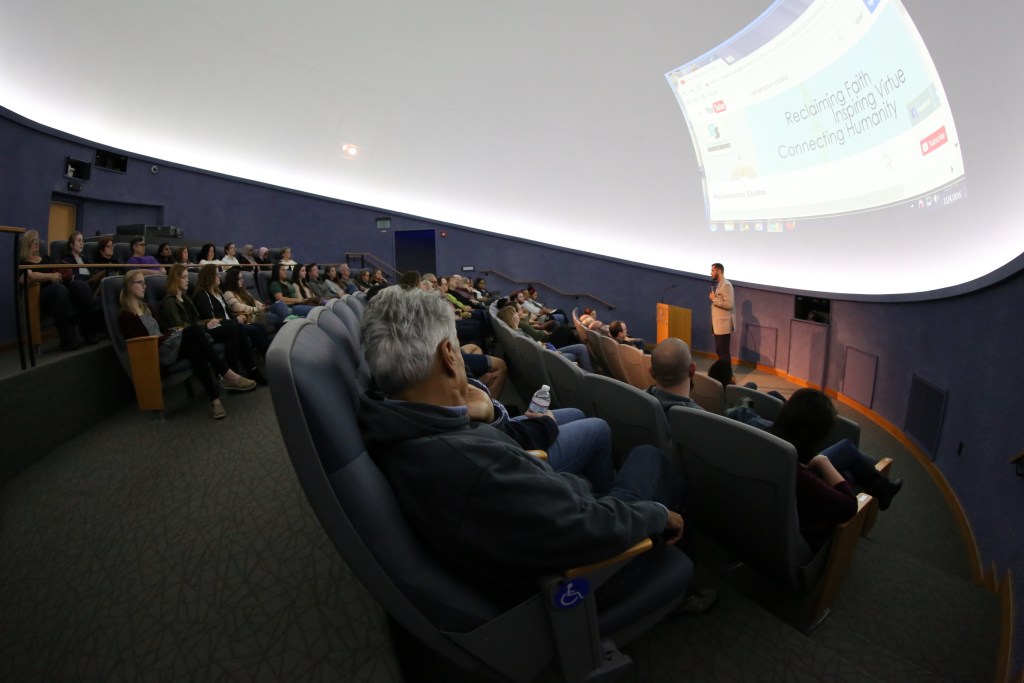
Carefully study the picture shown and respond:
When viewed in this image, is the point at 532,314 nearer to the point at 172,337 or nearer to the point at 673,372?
the point at 172,337

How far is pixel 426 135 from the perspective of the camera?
8.32 meters

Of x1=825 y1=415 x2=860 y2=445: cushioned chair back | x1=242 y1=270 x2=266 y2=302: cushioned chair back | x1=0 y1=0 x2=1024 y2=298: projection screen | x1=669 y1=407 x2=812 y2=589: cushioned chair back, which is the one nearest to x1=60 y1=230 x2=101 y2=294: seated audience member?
x1=242 y1=270 x2=266 y2=302: cushioned chair back

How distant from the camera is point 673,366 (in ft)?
5.92

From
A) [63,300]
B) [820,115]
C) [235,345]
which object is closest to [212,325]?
[235,345]

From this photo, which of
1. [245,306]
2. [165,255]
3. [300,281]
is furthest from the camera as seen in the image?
[300,281]

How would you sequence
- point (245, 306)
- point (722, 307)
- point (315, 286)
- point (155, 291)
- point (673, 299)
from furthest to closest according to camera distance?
point (673, 299) < point (315, 286) < point (722, 307) < point (245, 306) < point (155, 291)

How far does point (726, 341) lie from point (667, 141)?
309cm

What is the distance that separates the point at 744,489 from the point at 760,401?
3.60 ft

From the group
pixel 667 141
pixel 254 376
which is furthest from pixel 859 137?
pixel 254 376

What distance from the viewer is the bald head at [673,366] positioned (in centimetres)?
180

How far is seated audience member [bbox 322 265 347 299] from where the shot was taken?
5.99m

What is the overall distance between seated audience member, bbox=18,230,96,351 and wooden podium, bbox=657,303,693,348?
6472 mm

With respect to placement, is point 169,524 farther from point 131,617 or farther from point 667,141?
point 667,141

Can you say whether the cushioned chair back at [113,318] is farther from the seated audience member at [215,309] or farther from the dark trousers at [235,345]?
the seated audience member at [215,309]
